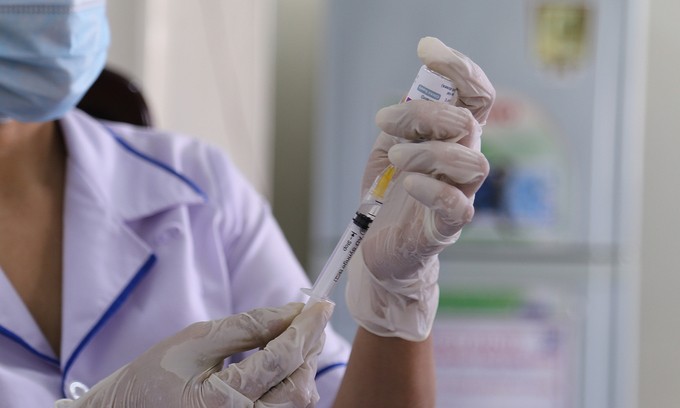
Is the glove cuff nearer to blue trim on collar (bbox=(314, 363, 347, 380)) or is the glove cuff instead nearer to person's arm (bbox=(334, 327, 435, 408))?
person's arm (bbox=(334, 327, 435, 408))

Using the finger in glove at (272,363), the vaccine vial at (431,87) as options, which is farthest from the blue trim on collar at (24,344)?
the vaccine vial at (431,87)

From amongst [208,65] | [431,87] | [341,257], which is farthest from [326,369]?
[208,65]

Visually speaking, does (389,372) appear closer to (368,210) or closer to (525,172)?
(368,210)

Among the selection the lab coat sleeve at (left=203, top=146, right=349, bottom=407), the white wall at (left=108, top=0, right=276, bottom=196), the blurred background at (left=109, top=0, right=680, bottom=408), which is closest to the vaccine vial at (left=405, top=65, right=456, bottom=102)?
the lab coat sleeve at (left=203, top=146, right=349, bottom=407)

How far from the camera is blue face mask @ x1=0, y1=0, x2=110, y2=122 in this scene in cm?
99

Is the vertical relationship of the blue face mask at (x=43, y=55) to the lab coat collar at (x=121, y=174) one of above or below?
above

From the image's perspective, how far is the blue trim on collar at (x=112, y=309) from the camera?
971 mm

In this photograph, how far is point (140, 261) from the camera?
1.06 meters

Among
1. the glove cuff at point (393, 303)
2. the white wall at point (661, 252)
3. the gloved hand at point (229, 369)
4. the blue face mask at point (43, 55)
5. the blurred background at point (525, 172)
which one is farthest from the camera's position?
the white wall at point (661, 252)

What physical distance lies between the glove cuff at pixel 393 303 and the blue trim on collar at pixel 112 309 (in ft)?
0.91

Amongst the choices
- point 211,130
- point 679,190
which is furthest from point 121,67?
point 679,190

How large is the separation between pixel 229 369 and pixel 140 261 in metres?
0.34

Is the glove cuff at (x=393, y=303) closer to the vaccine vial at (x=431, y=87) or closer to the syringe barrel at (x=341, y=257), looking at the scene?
the syringe barrel at (x=341, y=257)

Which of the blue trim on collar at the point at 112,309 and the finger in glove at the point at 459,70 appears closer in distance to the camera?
the finger in glove at the point at 459,70
